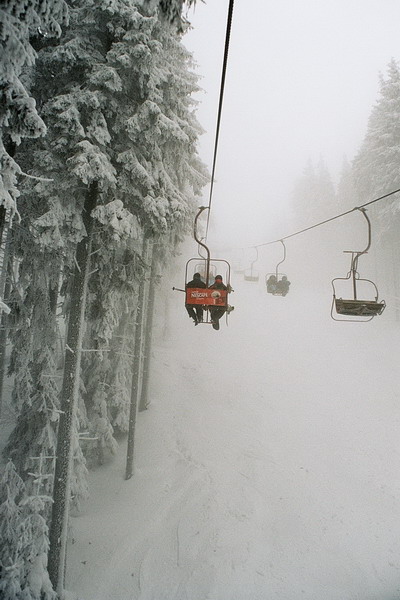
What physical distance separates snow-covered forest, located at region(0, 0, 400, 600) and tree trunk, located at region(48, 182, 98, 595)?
3cm

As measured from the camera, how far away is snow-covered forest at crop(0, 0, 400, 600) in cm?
639

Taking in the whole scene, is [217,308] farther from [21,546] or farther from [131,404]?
[21,546]

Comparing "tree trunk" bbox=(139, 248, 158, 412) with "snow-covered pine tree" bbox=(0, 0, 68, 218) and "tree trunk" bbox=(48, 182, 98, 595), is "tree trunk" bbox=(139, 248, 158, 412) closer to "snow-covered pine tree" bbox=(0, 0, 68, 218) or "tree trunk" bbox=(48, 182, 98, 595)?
"tree trunk" bbox=(48, 182, 98, 595)

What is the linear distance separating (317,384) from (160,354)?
962 cm

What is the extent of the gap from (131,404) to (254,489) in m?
5.46

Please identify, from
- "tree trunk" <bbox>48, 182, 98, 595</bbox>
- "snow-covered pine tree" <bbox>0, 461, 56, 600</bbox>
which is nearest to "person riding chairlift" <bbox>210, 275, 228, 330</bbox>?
"tree trunk" <bbox>48, 182, 98, 595</bbox>

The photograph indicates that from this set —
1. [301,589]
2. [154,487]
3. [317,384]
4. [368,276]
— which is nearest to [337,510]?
[301,589]

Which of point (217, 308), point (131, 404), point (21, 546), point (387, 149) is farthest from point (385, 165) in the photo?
point (21, 546)

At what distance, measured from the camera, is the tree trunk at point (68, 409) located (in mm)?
7242

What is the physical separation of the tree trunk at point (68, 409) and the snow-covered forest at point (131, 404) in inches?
1.4

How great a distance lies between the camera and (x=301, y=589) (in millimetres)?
8461

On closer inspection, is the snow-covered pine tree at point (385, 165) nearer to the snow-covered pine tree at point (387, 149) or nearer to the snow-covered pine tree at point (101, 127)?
the snow-covered pine tree at point (387, 149)

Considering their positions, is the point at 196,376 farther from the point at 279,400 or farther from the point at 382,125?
the point at 382,125

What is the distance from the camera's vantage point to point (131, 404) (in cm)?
1195
